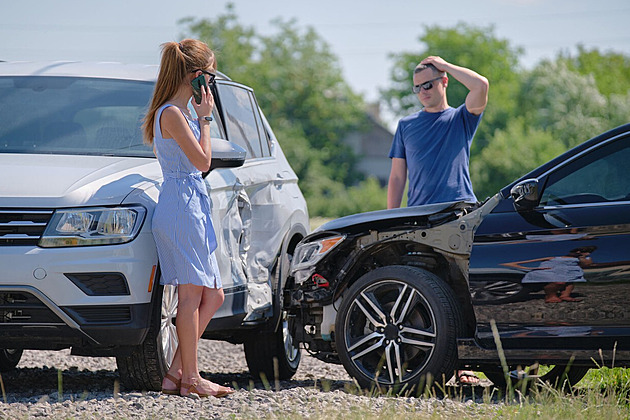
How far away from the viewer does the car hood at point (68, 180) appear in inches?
196

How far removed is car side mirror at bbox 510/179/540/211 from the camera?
214 inches

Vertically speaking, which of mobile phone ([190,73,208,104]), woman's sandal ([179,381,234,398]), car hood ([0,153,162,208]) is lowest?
woman's sandal ([179,381,234,398])

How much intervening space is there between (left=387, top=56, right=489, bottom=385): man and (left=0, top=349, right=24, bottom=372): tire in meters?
3.14

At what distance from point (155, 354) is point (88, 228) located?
2.77 feet

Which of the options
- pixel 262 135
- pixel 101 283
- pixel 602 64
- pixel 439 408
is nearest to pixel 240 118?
pixel 262 135

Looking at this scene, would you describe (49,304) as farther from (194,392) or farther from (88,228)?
(194,392)

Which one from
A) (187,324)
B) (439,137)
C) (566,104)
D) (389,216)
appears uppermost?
(566,104)

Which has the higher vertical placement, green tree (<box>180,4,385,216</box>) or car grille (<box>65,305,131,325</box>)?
green tree (<box>180,4,385,216</box>)

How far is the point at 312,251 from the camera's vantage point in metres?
6.23

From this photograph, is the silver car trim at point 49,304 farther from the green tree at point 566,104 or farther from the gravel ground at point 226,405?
the green tree at point 566,104

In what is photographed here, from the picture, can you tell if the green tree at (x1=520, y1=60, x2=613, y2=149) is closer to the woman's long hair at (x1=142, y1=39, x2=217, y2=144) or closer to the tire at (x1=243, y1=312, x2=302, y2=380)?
the tire at (x1=243, y1=312, x2=302, y2=380)

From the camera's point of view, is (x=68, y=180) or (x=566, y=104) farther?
(x=566, y=104)

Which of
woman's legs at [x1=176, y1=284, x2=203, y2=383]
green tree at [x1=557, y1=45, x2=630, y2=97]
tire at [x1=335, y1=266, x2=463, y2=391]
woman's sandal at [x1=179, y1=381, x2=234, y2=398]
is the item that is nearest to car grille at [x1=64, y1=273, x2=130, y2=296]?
woman's legs at [x1=176, y1=284, x2=203, y2=383]

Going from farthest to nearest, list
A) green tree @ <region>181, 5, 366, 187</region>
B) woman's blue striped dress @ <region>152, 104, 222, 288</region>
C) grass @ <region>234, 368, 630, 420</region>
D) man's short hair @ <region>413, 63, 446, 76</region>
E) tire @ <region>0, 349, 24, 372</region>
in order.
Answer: green tree @ <region>181, 5, 366, 187</region> < tire @ <region>0, 349, 24, 372</region> < man's short hair @ <region>413, 63, 446, 76</region> < woman's blue striped dress @ <region>152, 104, 222, 288</region> < grass @ <region>234, 368, 630, 420</region>
